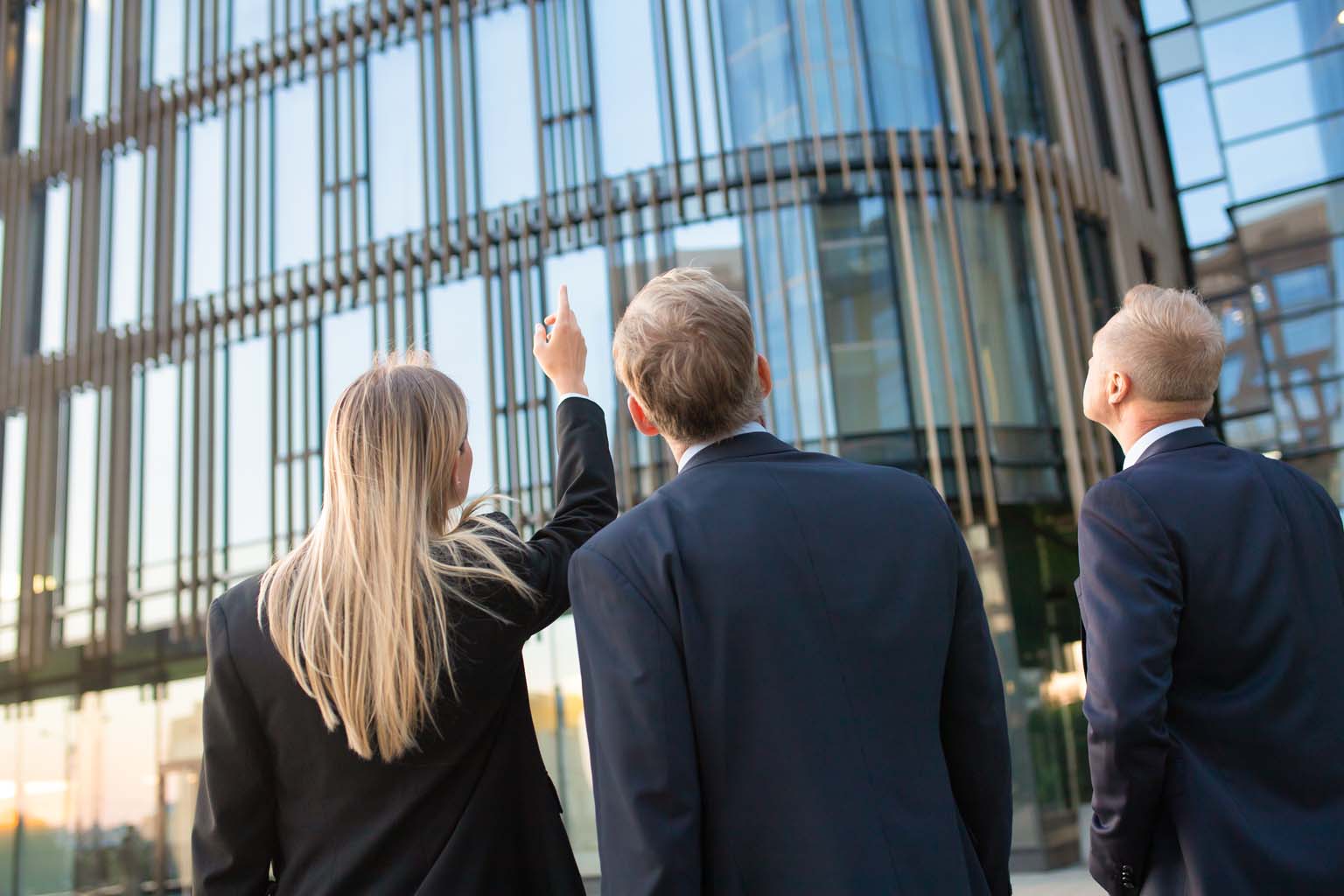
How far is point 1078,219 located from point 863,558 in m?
9.87

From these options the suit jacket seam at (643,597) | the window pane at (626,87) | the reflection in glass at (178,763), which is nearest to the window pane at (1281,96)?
the window pane at (626,87)

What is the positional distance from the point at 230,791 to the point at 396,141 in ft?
34.3

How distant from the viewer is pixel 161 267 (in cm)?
1277

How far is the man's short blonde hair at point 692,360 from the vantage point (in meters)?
1.83

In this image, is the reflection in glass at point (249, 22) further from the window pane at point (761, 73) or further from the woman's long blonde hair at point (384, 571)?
the woman's long blonde hair at point (384, 571)

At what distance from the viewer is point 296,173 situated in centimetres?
1213

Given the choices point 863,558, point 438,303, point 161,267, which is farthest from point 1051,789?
point 161,267

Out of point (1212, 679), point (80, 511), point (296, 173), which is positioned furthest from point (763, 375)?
point (80, 511)

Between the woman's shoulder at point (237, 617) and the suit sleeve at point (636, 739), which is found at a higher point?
the woman's shoulder at point (237, 617)

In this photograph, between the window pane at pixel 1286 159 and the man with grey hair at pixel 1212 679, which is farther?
the window pane at pixel 1286 159

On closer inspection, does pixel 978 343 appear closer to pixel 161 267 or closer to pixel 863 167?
pixel 863 167

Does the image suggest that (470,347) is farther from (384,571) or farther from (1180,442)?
(384,571)

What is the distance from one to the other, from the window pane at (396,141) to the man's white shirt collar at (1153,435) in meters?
9.58

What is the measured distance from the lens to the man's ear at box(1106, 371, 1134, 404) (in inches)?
96.9
